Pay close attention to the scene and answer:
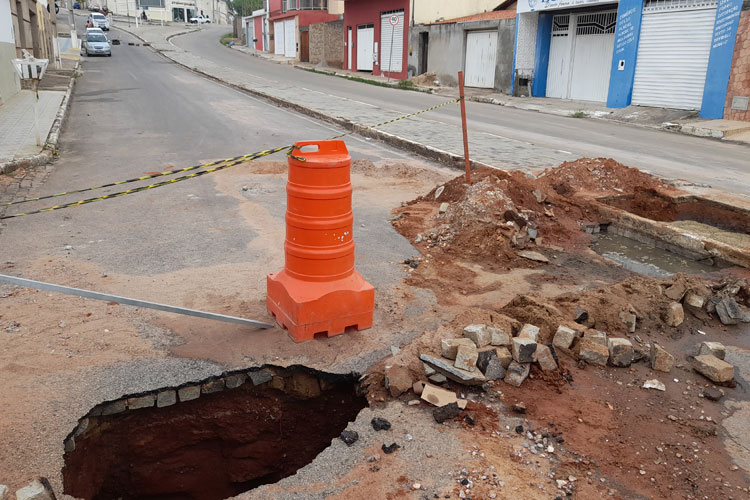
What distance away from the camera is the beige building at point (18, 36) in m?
18.0

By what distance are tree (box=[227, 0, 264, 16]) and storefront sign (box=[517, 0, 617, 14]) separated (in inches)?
3029

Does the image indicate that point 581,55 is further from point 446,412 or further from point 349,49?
point 446,412

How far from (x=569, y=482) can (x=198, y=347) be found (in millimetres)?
2647

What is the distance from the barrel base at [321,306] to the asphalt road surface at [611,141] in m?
7.57

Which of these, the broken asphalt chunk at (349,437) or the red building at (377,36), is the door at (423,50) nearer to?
the red building at (377,36)

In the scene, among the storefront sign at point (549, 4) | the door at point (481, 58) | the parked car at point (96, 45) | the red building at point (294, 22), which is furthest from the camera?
the red building at point (294, 22)

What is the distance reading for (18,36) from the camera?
22516 mm

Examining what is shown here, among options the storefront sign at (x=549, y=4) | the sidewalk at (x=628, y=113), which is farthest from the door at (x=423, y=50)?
the storefront sign at (x=549, y=4)

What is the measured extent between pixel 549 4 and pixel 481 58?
519 centimetres

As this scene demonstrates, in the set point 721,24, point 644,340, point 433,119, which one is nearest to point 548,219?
point 644,340

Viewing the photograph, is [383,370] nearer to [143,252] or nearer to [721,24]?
[143,252]

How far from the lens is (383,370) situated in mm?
3988

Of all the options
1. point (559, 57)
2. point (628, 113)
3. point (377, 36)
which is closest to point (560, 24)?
point (559, 57)

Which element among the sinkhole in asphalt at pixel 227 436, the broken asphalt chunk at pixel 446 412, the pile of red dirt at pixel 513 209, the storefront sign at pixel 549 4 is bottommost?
the sinkhole in asphalt at pixel 227 436
